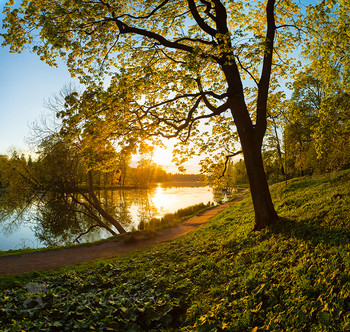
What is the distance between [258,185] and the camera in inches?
323

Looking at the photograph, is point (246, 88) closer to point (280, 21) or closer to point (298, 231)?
point (280, 21)

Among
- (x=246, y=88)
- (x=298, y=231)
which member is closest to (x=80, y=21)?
(x=246, y=88)

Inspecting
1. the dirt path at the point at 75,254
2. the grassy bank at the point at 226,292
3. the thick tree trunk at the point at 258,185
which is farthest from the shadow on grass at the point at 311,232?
the dirt path at the point at 75,254

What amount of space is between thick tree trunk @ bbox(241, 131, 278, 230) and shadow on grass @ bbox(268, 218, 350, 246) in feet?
1.57

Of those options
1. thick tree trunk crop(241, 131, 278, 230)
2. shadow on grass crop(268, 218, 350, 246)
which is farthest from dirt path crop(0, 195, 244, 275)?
shadow on grass crop(268, 218, 350, 246)

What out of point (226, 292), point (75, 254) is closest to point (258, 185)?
point (226, 292)

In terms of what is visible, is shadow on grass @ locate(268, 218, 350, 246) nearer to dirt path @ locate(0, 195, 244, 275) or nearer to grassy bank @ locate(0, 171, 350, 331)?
grassy bank @ locate(0, 171, 350, 331)

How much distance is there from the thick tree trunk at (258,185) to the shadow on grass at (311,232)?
18.9 inches

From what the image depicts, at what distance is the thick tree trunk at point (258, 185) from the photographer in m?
8.17

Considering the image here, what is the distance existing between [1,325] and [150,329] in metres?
2.73

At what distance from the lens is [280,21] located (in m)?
10.3

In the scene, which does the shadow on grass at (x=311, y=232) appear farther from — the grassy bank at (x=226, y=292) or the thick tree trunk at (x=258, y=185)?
the thick tree trunk at (x=258, y=185)

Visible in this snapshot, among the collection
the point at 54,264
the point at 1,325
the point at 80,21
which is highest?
the point at 80,21

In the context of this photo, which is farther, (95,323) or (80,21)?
(80,21)
